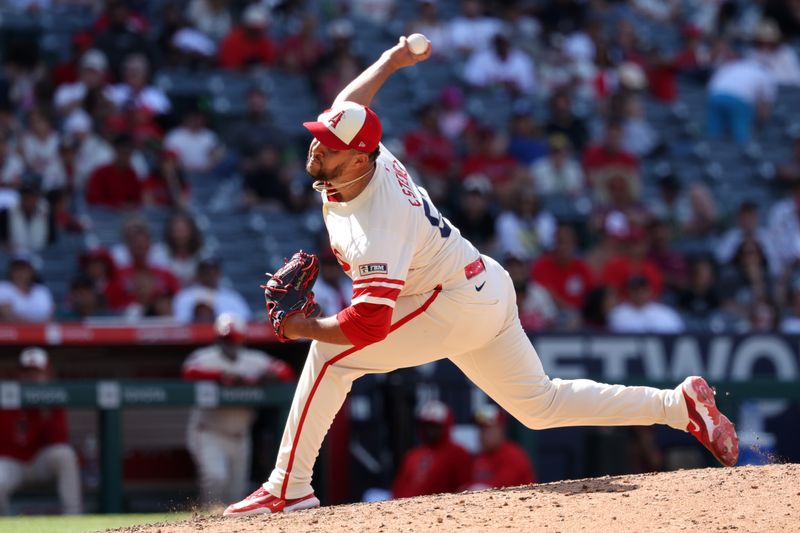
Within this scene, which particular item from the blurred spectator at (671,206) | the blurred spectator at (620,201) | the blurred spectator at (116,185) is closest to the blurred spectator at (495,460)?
the blurred spectator at (116,185)

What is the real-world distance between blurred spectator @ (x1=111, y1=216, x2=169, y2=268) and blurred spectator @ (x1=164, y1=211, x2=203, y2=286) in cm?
5

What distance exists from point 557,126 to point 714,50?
3673 millimetres

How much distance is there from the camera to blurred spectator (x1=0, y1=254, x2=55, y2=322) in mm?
9969

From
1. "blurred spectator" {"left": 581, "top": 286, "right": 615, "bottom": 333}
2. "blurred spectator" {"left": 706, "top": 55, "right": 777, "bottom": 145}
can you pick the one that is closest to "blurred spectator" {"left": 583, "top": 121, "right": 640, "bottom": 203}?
"blurred spectator" {"left": 706, "top": 55, "right": 777, "bottom": 145}

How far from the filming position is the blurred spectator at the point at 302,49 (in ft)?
45.8

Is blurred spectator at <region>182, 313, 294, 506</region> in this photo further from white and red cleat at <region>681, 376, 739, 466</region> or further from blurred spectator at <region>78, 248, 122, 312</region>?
white and red cleat at <region>681, 376, 739, 466</region>

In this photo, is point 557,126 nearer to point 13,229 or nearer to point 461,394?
point 461,394

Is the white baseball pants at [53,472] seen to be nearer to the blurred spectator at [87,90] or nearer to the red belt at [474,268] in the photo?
the blurred spectator at [87,90]

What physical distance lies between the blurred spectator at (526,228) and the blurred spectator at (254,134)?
2213mm

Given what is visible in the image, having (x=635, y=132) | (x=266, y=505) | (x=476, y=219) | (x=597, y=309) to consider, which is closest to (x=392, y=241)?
(x=266, y=505)

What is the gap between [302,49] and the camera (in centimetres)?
1409

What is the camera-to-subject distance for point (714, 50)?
16.9m

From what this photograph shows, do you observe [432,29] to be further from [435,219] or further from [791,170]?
[435,219]

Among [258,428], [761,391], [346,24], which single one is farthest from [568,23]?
[258,428]
